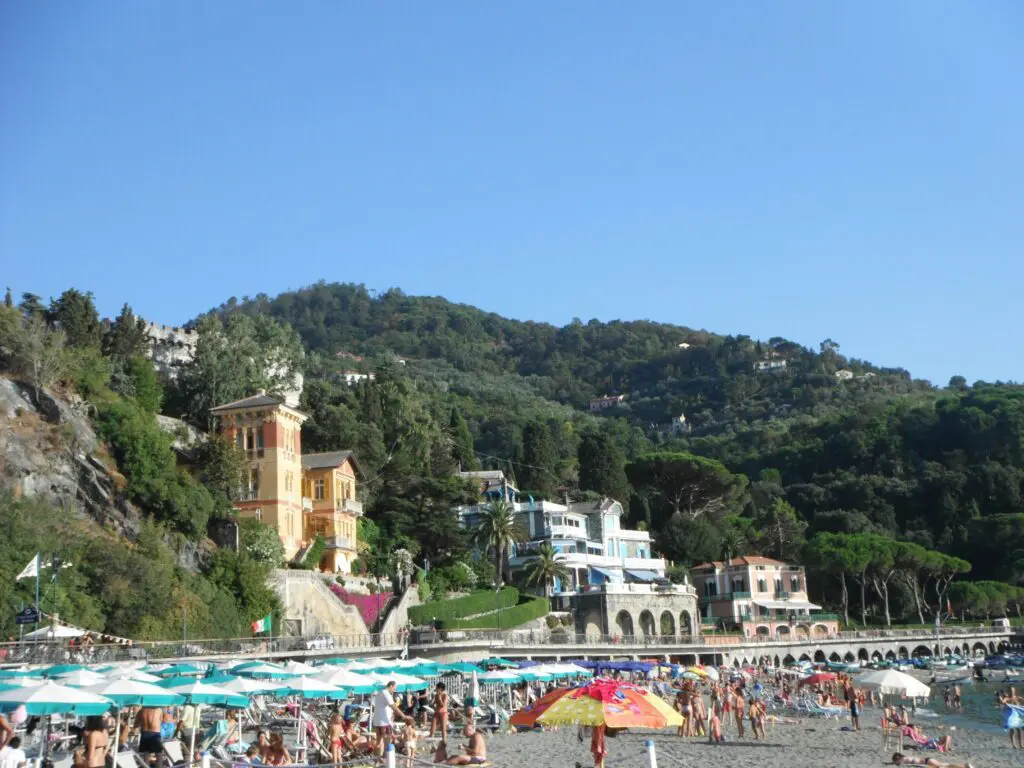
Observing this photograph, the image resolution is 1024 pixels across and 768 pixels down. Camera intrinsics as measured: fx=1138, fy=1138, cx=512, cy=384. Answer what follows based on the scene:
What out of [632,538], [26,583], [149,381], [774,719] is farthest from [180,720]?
[632,538]

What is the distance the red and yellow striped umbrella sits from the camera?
1793 cm

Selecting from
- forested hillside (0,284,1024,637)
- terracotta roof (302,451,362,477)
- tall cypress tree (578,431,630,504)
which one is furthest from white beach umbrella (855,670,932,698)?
tall cypress tree (578,431,630,504)

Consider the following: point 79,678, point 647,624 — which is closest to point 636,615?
point 647,624

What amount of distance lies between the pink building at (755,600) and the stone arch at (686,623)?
9.93 m

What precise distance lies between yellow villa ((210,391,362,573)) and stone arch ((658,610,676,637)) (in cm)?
2159

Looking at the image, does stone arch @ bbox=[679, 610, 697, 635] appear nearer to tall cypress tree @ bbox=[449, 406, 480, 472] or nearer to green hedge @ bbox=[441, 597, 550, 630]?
green hedge @ bbox=[441, 597, 550, 630]

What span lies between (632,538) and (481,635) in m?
29.3

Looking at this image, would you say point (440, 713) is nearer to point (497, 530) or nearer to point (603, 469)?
point (497, 530)

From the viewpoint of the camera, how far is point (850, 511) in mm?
107438

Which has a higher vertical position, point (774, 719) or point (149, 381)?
point (149, 381)

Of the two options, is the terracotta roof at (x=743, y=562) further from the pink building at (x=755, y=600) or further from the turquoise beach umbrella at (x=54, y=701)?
the turquoise beach umbrella at (x=54, y=701)

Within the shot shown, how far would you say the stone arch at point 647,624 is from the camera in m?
70.2

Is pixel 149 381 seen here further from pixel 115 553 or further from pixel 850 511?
pixel 850 511

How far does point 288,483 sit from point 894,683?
34.0 m
